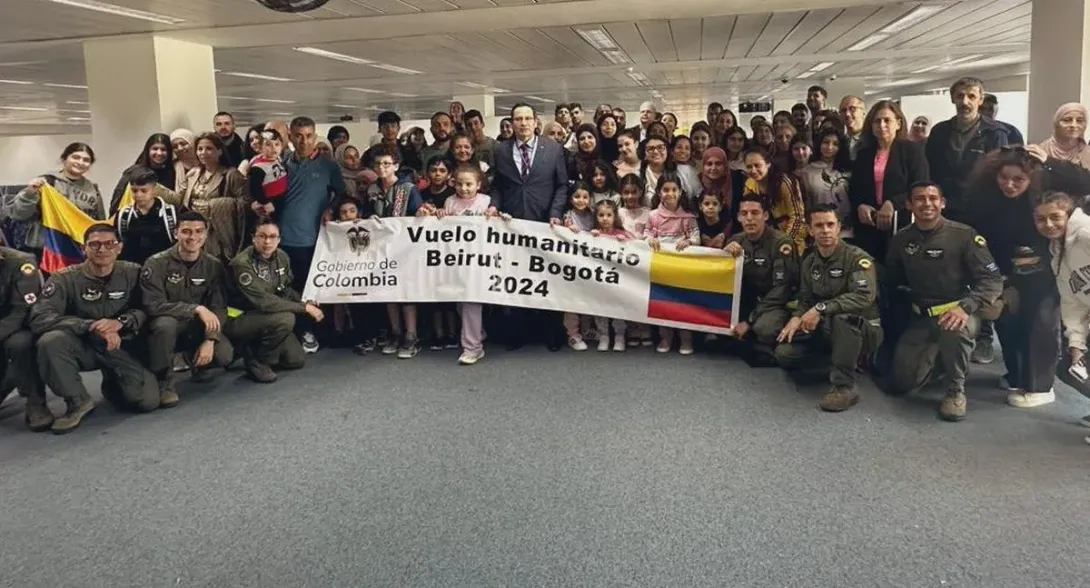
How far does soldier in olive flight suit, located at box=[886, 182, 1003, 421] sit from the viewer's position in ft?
12.5

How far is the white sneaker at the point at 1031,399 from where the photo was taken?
3859mm

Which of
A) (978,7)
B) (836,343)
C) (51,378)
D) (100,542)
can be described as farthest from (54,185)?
(978,7)

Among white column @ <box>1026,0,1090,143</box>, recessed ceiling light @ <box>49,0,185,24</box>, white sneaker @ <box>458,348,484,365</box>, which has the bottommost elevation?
white sneaker @ <box>458,348,484,365</box>

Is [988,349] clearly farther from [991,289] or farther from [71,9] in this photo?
[71,9]

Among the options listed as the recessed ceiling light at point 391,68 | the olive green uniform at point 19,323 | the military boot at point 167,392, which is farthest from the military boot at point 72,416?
the recessed ceiling light at point 391,68

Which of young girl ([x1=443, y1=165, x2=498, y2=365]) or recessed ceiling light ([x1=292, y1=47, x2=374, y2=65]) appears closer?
young girl ([x1=443, y1=165, x2=498, y2=365])

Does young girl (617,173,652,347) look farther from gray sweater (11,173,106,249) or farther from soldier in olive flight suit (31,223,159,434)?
gray sweater (11,173,106,249)

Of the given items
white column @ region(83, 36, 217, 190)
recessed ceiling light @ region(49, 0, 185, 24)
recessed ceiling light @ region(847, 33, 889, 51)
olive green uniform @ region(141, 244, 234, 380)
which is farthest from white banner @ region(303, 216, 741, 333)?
recessed ceiling light @ region(847, 33, 889, 51)

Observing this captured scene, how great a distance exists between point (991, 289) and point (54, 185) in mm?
5604

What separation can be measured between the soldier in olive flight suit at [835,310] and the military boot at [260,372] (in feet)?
9.87

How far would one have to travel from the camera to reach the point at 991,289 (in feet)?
12.6

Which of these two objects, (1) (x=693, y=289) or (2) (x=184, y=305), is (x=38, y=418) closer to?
(2) (x=184, y=305)

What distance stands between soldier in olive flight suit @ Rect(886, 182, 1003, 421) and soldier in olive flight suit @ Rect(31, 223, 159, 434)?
4073 millimetres

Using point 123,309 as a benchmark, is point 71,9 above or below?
above
